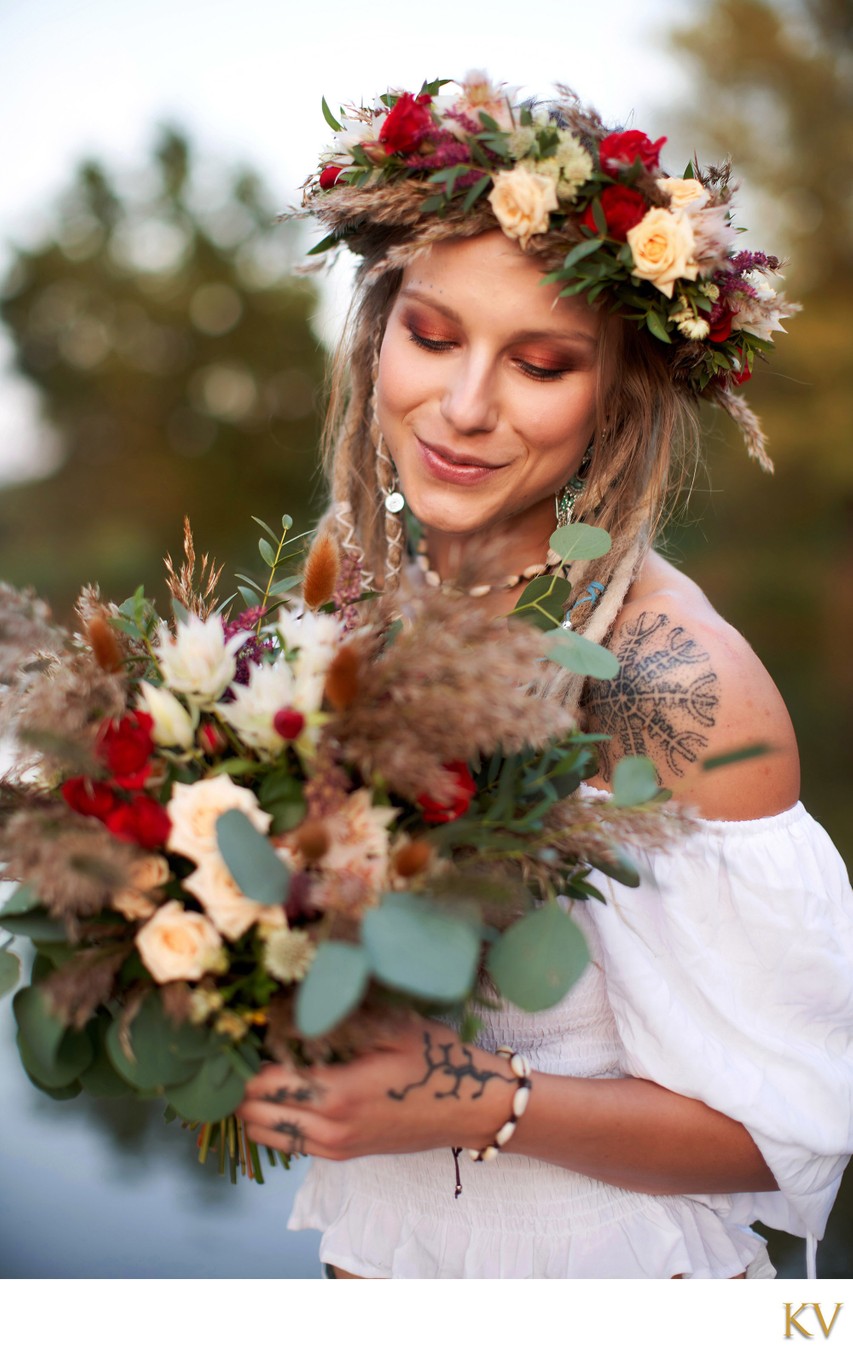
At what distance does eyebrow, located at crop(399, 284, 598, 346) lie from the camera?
1.66m

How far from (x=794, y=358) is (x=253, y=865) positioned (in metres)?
12.1

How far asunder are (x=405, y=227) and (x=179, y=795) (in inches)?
45.6

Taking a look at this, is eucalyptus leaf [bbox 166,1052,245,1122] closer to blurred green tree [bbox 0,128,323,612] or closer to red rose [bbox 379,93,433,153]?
red rose [bbox 379,93,433,153]

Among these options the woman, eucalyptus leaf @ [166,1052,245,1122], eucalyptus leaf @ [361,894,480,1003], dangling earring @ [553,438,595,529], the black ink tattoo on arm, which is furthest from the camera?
dangling earring @ [553,438,595,529]

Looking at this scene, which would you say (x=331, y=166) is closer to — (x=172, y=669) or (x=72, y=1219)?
(x=172, y=669)

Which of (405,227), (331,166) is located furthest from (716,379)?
(331,166)

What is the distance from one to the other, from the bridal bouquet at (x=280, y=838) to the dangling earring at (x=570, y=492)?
2.30 ft

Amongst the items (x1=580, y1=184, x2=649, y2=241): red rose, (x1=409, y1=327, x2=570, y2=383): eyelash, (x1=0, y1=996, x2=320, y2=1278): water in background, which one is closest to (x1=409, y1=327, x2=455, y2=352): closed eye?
(x1=409, y1=327, x2=570, y2=383): eyelash

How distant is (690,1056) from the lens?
149 centimetres

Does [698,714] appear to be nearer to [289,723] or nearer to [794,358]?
[289,723]

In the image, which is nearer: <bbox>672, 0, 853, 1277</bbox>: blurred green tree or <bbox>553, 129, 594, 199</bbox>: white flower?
<bbox>553, 129, 594, 199</bbox>: white flower

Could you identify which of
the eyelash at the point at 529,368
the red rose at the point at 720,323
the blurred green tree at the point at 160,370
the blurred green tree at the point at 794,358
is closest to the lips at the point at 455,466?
the eyelash at the point at 529,368

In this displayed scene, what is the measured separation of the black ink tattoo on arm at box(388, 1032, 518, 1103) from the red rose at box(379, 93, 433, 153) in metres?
1.34

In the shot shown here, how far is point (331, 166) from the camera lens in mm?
1862
